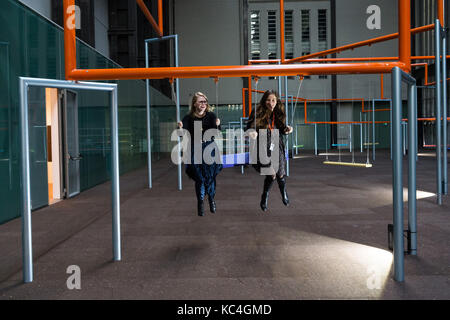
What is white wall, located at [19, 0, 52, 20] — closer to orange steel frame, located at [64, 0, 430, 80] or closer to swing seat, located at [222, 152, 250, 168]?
swing seat, located at [222, 152, 250, 168]

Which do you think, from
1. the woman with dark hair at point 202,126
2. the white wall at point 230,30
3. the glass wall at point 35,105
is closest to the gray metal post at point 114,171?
the woman with dark hair at point 202,126

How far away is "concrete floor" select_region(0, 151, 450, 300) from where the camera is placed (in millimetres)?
2623

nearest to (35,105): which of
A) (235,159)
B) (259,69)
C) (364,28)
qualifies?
(235,159)

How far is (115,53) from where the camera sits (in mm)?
14094

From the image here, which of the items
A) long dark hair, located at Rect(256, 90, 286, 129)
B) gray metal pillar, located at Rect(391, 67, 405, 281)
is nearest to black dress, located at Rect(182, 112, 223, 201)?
long dark hair, located at Rect(256, 90, 286, 129)

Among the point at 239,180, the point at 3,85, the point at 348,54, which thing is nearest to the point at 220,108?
the point at 348,54

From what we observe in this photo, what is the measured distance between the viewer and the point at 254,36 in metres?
20.0

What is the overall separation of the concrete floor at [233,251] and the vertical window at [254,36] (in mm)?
14831

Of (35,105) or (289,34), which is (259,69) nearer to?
(35,105)

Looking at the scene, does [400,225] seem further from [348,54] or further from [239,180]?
[348,54]

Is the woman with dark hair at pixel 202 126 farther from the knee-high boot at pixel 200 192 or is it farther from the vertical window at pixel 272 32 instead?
the vertical window at pixel 272 32

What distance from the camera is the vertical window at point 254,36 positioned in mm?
19922

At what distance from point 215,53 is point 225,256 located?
1740 centimetres

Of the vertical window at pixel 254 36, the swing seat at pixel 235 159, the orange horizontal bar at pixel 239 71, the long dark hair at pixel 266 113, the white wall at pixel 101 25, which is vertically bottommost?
the swing seat at pixel 235 159
